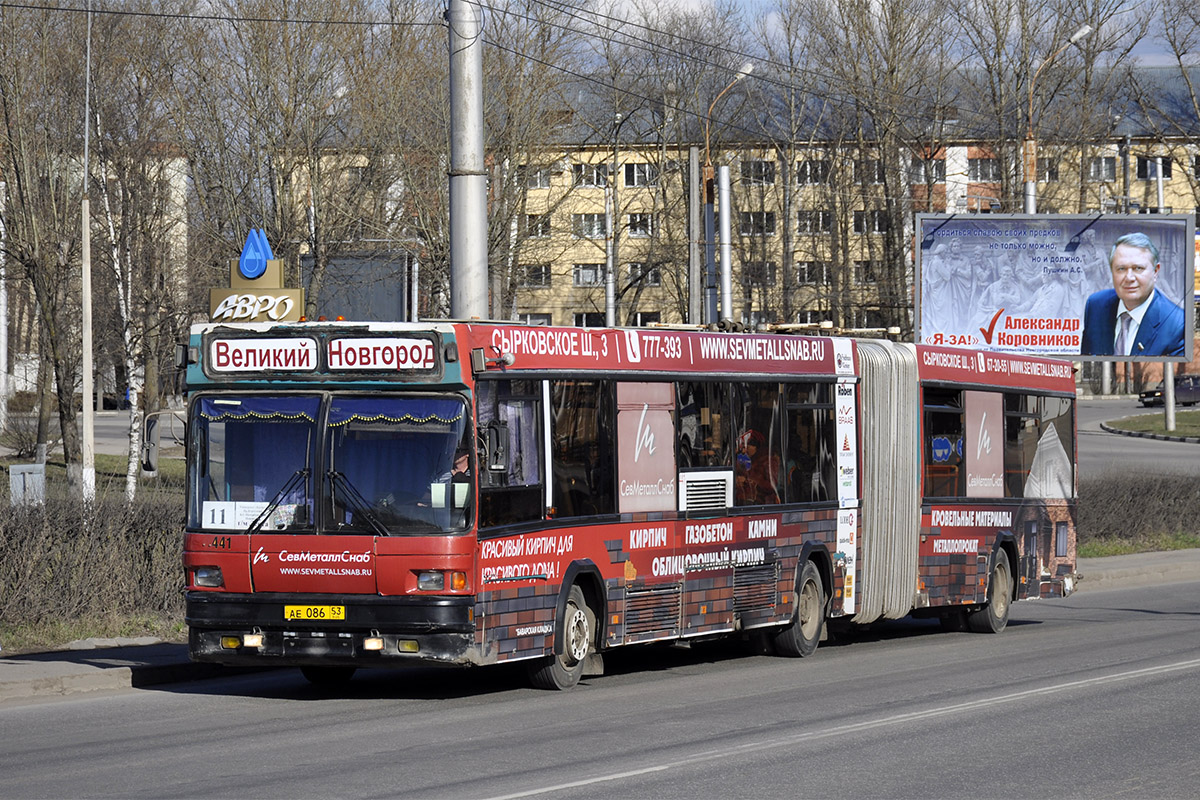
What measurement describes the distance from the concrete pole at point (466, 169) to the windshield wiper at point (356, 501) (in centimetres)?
460

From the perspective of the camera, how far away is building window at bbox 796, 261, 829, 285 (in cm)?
6975

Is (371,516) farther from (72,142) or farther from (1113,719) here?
(72,142)

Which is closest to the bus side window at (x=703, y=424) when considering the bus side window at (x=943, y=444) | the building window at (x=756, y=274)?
A: the bus side window at (x=943, y=444)

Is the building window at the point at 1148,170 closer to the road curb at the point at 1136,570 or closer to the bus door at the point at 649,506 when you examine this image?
the road curb at the point at 1136,570

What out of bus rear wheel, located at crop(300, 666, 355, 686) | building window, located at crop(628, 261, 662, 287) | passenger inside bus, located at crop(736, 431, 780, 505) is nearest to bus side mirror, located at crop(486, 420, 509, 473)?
bus rear wheel, located at crop(300, 666, 355, 686)

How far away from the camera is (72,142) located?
120ft

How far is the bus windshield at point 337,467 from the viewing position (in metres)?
12.0

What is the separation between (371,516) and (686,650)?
19.0 feet

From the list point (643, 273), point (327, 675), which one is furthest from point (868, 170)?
point (327, 675)

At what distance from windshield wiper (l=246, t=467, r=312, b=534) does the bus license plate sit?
61cm

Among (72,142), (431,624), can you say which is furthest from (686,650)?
(72,142)

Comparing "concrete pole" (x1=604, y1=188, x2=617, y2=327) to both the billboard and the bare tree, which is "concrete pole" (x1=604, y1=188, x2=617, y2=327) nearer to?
the billboard

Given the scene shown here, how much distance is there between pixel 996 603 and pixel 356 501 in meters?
9.93

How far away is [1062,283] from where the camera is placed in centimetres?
3772
